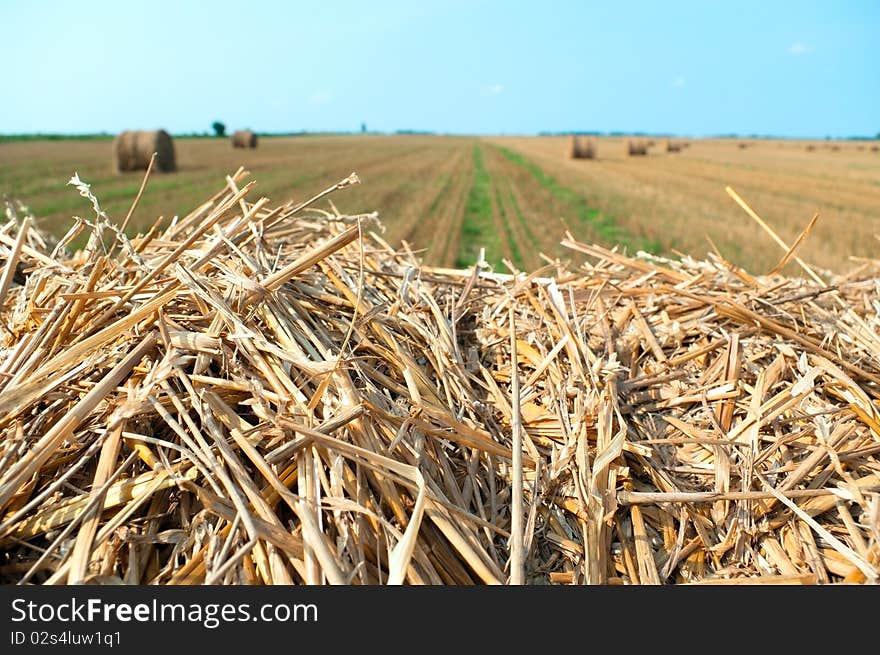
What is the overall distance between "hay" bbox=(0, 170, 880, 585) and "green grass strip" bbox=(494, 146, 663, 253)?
24.6ft

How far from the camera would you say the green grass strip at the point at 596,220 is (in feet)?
39.7

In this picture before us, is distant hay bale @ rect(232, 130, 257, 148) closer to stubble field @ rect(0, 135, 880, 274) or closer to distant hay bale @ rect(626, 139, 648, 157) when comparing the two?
stubble field @ rect(0, 135, 880, 274)

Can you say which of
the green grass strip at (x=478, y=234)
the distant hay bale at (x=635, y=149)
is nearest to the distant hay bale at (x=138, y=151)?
the green grass strip at (x=478, y=234)

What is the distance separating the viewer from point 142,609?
4.19 ft

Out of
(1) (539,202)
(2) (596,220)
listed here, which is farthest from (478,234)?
(1) (539,202)

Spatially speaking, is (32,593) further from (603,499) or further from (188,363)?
(603,499)

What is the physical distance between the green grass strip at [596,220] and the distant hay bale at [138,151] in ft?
46.8

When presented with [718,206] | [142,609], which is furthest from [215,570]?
[718,206]

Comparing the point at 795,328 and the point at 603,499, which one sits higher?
the point at 795,328

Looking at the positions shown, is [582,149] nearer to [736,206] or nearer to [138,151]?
[736,206]

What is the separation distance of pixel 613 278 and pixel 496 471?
4.98ft

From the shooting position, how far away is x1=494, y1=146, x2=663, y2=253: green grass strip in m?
12.1

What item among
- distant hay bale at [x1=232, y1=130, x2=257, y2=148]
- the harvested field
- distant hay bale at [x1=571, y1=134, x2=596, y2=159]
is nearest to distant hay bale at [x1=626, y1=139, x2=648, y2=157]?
distant hay bale at [x1=571, y1=134, x2=596, y2=159]

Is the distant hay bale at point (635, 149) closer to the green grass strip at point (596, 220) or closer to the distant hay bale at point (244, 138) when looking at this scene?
the green grass strip at point (596, 220)
